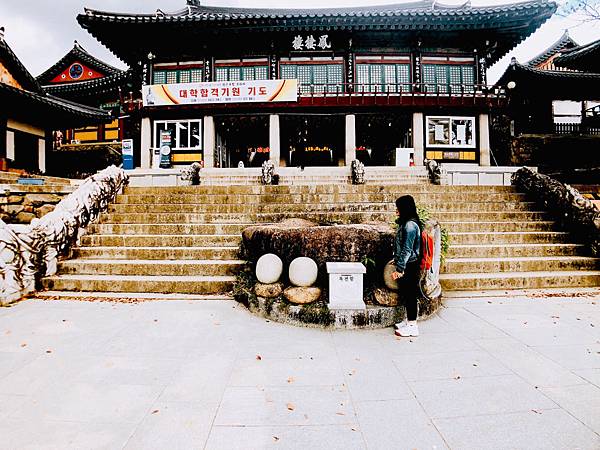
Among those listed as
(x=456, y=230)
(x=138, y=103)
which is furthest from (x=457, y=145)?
(x=138, y=103)

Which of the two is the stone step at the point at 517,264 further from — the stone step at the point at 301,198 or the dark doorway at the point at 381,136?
the dark doorway at the point at 381,136

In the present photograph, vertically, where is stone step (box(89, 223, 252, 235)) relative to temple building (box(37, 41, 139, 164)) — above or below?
below

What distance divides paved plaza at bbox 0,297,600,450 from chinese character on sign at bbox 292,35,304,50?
16772 millimetres

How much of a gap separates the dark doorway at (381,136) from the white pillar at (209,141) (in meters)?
8.07

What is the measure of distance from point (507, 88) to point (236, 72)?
712 inches

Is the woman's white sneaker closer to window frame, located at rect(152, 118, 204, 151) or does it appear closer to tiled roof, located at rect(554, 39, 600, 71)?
tiled roof, located at rect(554, 39, 600, 71)

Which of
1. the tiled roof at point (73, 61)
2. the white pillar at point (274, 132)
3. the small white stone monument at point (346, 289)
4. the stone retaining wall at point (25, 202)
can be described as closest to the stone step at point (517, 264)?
the small white stone monument at point (346, 289)

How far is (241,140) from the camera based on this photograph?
21.7m

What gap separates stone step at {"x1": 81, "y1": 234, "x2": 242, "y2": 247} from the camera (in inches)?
289

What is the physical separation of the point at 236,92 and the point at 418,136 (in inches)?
390

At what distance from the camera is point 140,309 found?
17.1 feet

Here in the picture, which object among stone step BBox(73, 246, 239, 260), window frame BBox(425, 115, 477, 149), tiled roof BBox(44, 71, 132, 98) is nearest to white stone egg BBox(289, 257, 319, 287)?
stone step BBox(73, 246, 239, 260)

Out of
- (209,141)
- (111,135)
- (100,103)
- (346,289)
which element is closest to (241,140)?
(209,141)

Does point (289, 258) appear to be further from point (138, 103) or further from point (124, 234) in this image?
point (138, 103)
